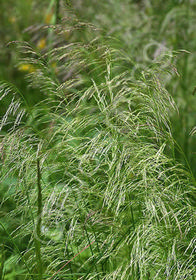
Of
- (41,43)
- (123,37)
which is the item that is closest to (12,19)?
(41,43)

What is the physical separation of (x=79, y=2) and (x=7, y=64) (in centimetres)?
91

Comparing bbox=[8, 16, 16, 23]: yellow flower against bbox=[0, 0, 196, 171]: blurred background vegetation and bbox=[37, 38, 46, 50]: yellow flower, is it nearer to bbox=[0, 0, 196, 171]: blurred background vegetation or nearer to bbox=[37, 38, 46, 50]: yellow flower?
bbox=[0, 0, 196, 171]: blurred background vegetation

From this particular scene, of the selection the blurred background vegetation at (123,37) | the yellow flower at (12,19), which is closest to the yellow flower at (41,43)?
the blurred background vegetation at (123,37)

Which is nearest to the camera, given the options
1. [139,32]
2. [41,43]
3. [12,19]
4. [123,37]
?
[123,37]

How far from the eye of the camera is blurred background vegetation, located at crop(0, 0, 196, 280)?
2.32 meters

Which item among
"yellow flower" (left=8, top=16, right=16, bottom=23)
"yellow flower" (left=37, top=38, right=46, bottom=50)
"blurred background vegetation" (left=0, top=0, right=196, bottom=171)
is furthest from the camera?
"yellow flower" (left=8, top=16, right=16, bottom=23)

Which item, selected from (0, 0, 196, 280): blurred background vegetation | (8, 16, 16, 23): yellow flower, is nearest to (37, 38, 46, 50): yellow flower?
(0, 0, 196, 280): blurred background vegetation

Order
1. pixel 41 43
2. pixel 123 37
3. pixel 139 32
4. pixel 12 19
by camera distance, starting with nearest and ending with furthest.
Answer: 1. pixel 123 37
2. pixel 139 32
3. pixel 41 43
4. pixel 12 19

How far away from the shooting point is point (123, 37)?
2.84 meters

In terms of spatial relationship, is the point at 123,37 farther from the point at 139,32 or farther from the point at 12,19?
the point at 12,19

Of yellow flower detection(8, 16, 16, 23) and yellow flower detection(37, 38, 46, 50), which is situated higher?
yellow flower detection(8, 16, 16, 23)

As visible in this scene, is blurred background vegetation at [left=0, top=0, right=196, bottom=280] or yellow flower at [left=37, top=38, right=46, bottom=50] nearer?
blurred background vegetation at [left=0, top=0, right=196, bottom=280]

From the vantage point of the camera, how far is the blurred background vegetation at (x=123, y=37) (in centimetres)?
232

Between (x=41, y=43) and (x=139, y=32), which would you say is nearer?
(x=139, y=32)
